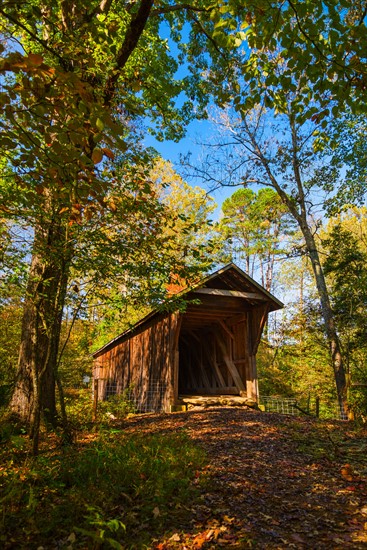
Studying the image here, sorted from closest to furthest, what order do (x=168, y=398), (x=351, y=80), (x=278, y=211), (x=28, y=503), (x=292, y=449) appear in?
(x=28, y=503), (x=351, y=80), (x=292, y=449), (x=168, y=398), (x=278, y=211)

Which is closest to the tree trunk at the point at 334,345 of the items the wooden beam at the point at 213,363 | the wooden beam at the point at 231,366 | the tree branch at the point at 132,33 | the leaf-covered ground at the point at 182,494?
the wooden beam at the point at 231,366

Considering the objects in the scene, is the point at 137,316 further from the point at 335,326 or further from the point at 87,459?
the point at 87,459

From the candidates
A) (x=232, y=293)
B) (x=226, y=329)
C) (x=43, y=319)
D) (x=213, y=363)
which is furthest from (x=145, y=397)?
(x=43, y=319)

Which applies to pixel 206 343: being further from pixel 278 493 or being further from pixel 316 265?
pixel 278 493

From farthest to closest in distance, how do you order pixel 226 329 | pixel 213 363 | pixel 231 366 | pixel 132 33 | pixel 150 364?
pixel 213 363
pixel 226 329
pixel 231 366
pixel 150 364
pixel 132 33

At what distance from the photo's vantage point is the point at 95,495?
11.7 feet

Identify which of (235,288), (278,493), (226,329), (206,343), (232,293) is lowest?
(278,493)

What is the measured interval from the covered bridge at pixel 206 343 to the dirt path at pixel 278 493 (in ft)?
14.9

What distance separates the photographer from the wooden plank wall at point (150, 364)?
39.1 ft

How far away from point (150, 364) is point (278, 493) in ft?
33.1

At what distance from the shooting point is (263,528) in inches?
122

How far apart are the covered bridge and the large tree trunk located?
181 inches

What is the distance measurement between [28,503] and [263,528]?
2204 mm

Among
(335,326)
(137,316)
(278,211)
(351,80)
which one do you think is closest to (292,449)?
(351,80)
